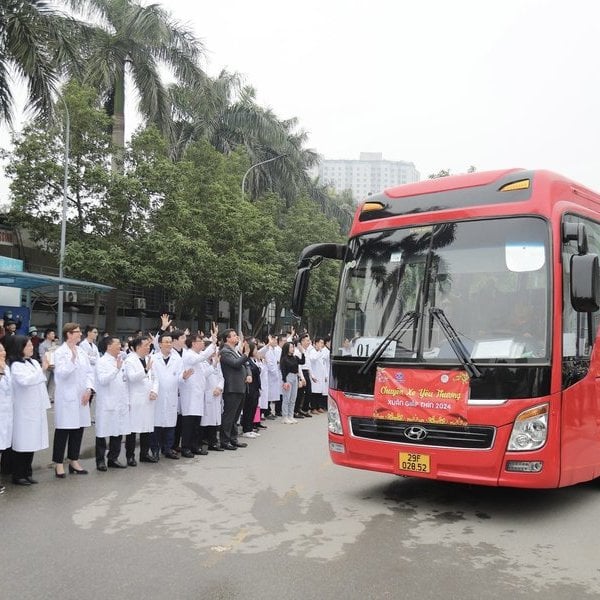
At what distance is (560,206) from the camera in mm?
6258

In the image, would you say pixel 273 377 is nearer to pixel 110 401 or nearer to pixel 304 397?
pixel 304 397

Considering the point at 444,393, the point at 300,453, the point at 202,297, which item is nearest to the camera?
the point at 444,393

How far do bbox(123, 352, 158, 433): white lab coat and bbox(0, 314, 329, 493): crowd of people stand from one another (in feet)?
0.04

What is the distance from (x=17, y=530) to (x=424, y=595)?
11.2ft

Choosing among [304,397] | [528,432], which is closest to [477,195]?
[528,432]

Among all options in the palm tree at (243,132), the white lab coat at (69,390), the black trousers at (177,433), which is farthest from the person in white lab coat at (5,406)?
the palm tree at (243,132)

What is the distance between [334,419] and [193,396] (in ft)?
10.4

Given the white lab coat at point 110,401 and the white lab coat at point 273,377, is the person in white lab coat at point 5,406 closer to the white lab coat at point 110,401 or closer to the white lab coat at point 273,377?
the white lab coat at point 110,401

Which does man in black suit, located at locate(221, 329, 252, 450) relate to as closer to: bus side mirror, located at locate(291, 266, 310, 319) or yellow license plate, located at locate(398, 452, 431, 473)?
bus side mirror, located at locate(291, 266, 310, 319)

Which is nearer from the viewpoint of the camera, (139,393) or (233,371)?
(139,393)

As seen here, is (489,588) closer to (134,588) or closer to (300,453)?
(134,588)

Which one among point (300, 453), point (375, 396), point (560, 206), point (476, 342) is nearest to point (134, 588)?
point (375, 396)

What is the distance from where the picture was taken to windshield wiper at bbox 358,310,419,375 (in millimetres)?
6369

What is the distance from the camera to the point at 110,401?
8359 millimetres
